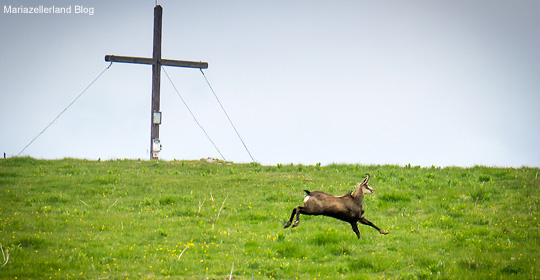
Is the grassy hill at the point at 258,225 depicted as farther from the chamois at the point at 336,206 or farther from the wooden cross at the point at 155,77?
the chamois at the point at 336,206

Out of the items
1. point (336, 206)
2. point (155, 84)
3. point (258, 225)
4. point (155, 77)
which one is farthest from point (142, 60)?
point (336, 206)

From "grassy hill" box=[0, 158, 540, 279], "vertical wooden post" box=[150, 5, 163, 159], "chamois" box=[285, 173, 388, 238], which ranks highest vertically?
"vertical wooden post" box=[150, 5, 163, 159]

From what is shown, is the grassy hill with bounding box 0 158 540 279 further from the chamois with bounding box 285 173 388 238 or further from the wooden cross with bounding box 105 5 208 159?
the chamois with bounding box 285 173 388 238

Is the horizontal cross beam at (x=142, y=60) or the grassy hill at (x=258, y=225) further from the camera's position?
the horizontal cross beam at (x=142, y=60)

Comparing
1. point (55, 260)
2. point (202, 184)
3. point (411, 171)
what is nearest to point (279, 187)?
point (202, 184)

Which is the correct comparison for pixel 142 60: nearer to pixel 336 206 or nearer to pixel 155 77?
pixel 155 77

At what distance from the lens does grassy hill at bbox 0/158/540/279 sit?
14.7 meters

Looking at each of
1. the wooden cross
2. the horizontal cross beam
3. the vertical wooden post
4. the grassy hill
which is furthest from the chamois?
the horizontal cross beam

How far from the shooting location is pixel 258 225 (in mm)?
19062

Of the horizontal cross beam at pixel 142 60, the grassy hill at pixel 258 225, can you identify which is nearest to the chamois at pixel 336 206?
the grassy hill at pixel 258 225

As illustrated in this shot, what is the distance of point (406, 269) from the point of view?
589 inches

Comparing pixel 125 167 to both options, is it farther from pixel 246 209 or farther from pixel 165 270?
pixel 165 270

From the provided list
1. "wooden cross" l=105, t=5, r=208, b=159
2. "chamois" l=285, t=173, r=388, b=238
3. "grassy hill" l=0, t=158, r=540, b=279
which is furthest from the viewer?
"wooden cross" l=105, t=5, r=208, b=159

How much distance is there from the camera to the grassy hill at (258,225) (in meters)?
14.7
